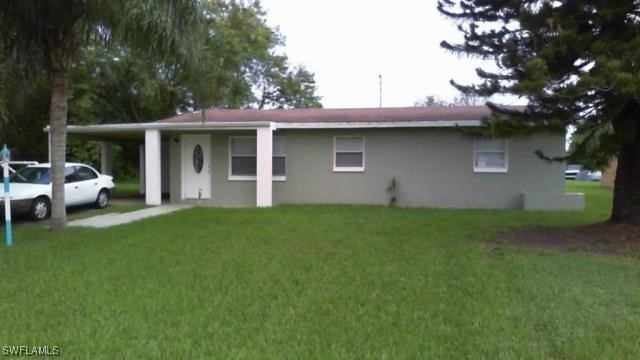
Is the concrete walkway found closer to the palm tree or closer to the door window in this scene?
the palm tree

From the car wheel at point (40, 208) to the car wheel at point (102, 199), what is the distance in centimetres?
222

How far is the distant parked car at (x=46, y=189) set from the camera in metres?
13.1

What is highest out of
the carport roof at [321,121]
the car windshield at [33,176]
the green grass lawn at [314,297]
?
the carport roof at [321,121]

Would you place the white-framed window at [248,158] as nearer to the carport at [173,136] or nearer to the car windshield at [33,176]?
the carport at [173,136]

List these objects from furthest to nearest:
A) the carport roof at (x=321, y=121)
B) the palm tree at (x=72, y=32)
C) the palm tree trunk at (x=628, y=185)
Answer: the carport roof at (x=321, y=121), the palm tree at (x=72, y=32), the palm tree trunk at (x=628, y=185)

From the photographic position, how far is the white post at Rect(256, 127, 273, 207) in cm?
1576

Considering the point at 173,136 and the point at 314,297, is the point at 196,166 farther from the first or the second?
the point at 314,297

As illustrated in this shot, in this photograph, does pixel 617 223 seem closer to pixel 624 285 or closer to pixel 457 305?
pixel 624 285

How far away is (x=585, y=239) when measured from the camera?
9.63 m

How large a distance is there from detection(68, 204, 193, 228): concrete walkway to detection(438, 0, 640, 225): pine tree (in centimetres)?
826

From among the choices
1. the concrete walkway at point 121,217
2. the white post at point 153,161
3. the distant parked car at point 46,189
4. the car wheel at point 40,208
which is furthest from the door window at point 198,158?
the car wheel at point 40,208

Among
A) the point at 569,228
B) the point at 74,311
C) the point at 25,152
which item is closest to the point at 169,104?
the point at 25,152

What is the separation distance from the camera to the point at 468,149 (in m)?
16.0

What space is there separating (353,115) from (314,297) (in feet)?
41.2
